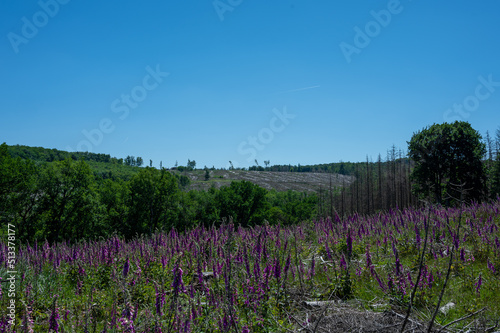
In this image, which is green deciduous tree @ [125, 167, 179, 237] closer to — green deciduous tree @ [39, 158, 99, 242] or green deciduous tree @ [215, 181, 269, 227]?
green deciduous tree @ [39, 158, 99, 242]

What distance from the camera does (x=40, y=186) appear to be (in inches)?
1730

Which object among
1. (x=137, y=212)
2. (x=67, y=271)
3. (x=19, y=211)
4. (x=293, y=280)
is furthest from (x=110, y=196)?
(x=293, y=280)

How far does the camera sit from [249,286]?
5273 mm

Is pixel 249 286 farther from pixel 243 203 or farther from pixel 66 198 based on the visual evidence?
pixel 243 203

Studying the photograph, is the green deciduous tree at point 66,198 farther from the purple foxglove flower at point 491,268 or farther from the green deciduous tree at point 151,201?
the purple foxglove flower at point 491,268

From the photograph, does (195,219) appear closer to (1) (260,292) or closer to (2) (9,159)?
(2) (9,159)

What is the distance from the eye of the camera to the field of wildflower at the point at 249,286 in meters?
3.96

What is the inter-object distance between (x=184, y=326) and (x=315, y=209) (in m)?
93.4

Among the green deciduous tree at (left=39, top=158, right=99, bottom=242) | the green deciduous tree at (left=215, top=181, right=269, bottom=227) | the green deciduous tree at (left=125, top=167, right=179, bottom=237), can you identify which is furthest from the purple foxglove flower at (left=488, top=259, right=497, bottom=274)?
the green deciduous tree at (left=215, top=181, right=269, bottom=227)

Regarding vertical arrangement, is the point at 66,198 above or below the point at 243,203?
above

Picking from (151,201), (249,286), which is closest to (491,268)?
(249,286)

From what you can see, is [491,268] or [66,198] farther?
[66,198]

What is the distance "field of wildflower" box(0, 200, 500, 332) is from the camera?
396cm

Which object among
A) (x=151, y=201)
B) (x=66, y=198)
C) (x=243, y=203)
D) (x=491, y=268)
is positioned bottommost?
(x=243, y=203)
